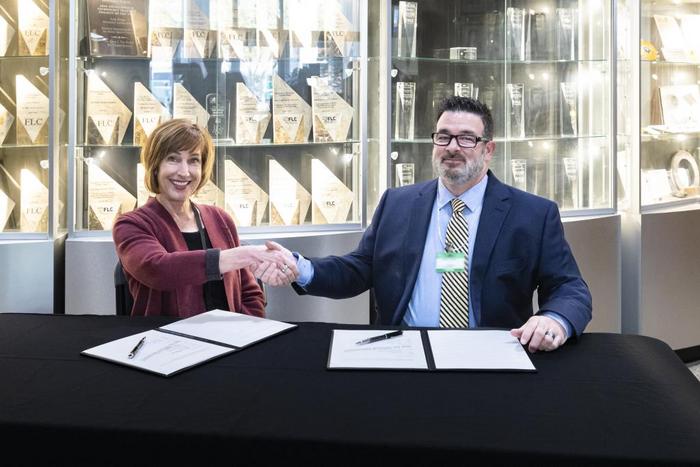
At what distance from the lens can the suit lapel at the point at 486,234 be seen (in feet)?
6.95

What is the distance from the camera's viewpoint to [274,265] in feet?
7.19

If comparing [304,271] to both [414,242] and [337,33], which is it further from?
[337,33]

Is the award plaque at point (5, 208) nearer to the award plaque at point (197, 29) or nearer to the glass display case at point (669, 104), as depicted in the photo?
the award plaque at point (197, 29)

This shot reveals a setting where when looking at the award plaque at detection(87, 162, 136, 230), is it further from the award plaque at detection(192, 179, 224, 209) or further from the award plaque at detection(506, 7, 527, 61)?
the award plaque at detection(506, 7, 527, 61)

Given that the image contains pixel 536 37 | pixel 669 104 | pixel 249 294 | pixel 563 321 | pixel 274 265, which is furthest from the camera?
pixel 669 104

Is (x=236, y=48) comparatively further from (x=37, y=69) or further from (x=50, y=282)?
(x=50, y=282)

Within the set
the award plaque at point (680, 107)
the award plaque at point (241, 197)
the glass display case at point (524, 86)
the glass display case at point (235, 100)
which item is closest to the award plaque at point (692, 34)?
the award plaque at point (680, 107)

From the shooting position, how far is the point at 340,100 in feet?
11.5

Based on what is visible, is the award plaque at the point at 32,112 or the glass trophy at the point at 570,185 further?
the glass trophy at the point at 570,185

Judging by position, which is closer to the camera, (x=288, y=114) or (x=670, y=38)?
(x=288, y=114)

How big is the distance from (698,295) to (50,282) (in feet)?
10.8

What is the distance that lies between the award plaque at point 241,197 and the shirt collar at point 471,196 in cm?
139

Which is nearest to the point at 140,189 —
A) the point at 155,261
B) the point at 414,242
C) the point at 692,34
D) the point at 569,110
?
the point at 155,261

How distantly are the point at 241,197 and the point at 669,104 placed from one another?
7.82ft
